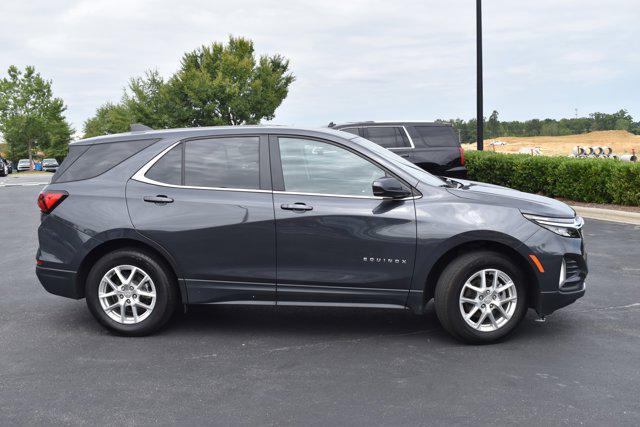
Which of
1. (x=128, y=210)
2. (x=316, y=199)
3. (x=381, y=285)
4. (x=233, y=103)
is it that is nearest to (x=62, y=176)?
(x=128, y=210)

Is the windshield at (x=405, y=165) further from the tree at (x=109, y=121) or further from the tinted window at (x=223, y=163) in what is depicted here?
the tree at (x=109, y=121)

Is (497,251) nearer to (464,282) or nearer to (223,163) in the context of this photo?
(464,282)

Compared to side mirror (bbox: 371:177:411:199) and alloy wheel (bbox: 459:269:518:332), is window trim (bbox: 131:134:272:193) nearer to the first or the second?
side mirror (bbox: 371:177:411:199)

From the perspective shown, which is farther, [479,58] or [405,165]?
[479,58]

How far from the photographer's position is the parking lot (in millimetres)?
4227

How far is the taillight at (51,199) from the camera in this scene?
6023 mm

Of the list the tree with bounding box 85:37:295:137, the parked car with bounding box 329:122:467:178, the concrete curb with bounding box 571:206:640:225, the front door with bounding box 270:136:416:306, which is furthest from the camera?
the tree with bounding box 85:37:295:137

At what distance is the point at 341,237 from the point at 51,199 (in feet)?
8.12

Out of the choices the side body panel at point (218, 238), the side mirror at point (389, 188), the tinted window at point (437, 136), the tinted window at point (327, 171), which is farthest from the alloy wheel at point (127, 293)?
the tinted window at point (437, 136)

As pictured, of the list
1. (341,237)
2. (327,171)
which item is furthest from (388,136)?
(341,237)

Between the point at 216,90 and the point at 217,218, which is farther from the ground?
the point at 216,90

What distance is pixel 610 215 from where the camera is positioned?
13742 millimetres

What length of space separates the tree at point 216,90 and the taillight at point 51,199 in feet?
171

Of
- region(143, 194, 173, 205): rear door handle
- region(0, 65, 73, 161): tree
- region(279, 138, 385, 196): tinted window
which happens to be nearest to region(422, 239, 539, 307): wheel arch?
region(279, 138, 385, 196): tinted window
